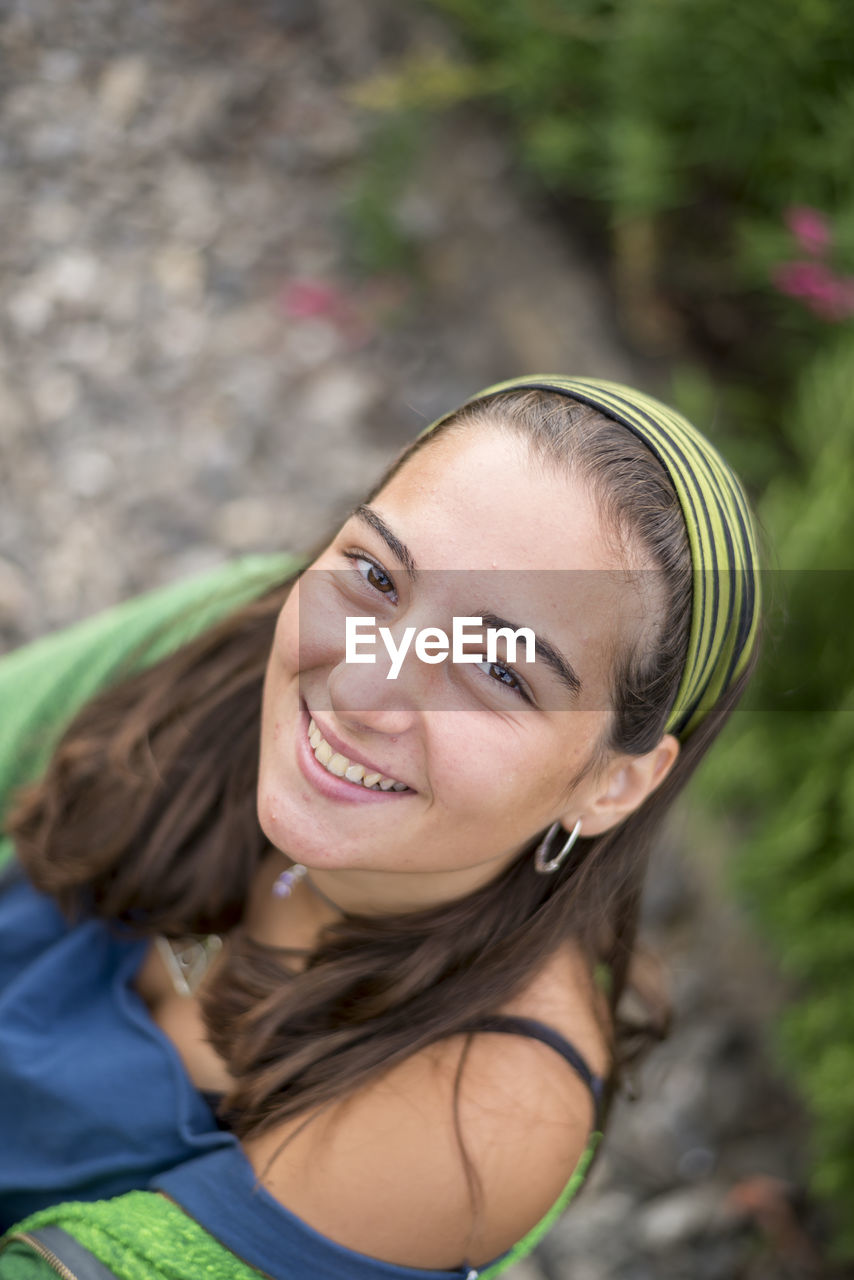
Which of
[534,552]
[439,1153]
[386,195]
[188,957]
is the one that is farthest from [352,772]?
[386,195]

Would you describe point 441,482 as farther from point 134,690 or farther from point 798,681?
point 798,681

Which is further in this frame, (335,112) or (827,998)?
(335,112)

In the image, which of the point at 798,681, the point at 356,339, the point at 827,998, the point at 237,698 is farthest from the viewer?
the point at 356,339

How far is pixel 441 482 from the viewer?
1480 mm

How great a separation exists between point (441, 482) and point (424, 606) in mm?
194

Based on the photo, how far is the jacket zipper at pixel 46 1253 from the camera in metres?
1.42

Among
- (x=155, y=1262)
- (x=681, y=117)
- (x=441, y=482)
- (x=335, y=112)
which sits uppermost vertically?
(x=335, y=112)

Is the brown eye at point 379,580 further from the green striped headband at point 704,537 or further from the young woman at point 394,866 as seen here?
the green striped headband at point 704,537

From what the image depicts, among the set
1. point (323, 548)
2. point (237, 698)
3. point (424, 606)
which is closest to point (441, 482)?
point (424, 606)

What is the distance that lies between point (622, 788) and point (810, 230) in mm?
2042

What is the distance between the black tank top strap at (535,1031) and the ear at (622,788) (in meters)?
0.35

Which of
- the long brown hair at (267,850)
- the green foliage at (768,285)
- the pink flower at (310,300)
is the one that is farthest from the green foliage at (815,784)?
the pink flower at (310,300)

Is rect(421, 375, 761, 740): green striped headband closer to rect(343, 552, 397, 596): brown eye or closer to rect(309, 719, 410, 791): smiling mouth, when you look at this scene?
rect(343, 552, 397, 596): brown eye

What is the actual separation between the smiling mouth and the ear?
0.32 metres
